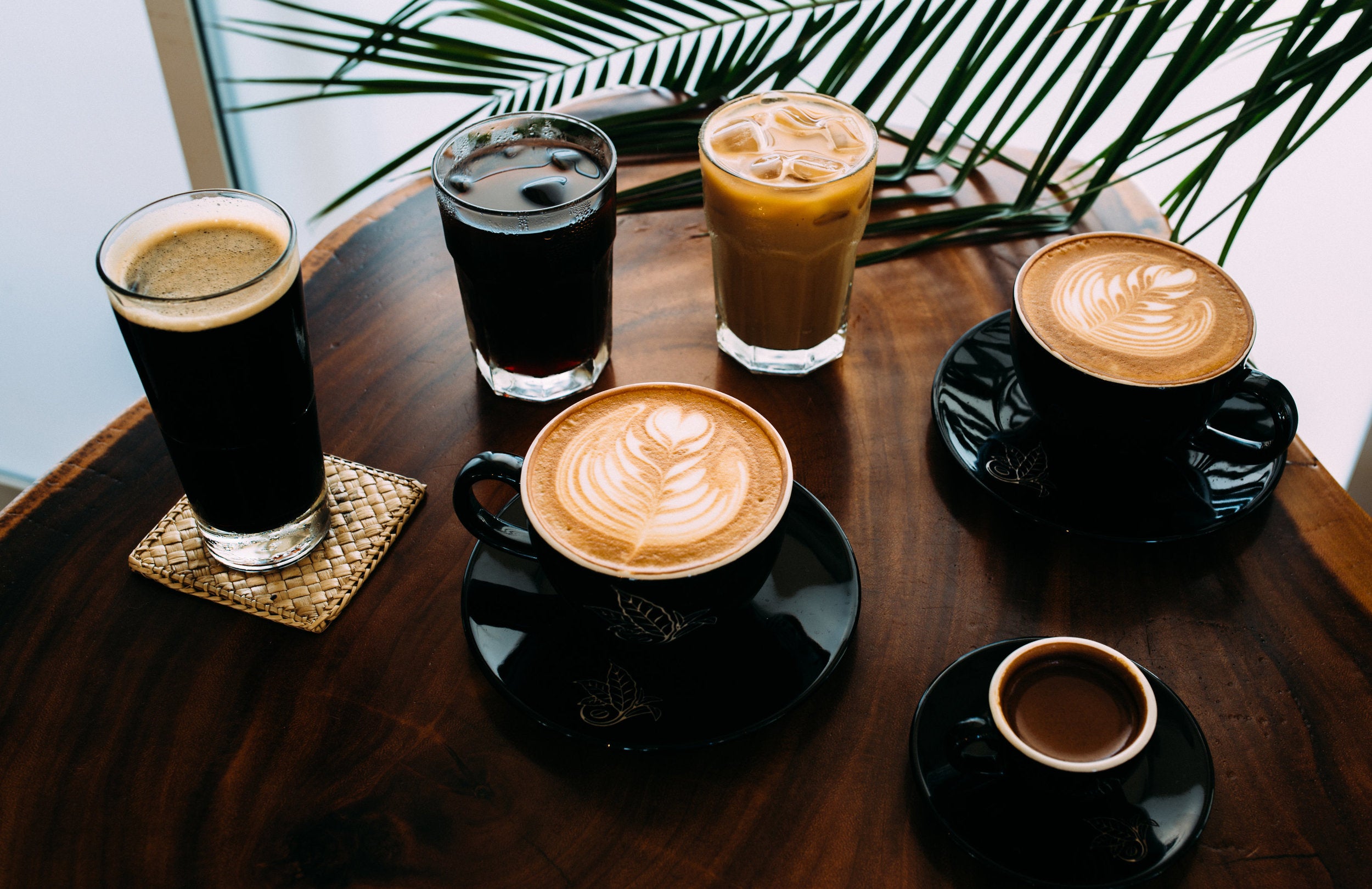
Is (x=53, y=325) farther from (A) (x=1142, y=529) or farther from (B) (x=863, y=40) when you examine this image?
(A) (x=1142, y=529)

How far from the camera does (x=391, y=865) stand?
0.80m

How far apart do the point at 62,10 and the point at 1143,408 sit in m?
2.22

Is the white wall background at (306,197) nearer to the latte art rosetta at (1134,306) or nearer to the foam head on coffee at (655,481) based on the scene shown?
the latte art rosetta at (1134,306)

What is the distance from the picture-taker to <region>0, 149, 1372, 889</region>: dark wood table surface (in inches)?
31.6

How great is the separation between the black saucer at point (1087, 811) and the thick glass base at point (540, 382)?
1.87ft

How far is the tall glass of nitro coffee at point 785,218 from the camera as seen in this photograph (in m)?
1.10

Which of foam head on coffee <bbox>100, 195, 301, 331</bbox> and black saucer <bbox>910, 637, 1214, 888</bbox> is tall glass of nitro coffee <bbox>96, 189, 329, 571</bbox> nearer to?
foam head on coffee <bbox>100, 195, 301, 331</bbox>

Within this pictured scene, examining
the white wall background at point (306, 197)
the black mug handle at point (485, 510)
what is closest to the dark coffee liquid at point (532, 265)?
the black mug handle at point (485, 510)

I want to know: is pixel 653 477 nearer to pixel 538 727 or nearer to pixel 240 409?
pixel 538 727

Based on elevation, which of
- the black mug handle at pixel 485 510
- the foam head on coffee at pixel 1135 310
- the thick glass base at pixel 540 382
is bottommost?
the thick glass base at pixel 540 382

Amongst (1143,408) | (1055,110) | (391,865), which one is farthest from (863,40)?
(1055,110)

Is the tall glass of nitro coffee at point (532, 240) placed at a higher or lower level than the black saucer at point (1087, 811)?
higher

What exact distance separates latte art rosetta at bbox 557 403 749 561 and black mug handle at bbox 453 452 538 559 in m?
0.05

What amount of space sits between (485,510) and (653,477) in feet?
0.52
